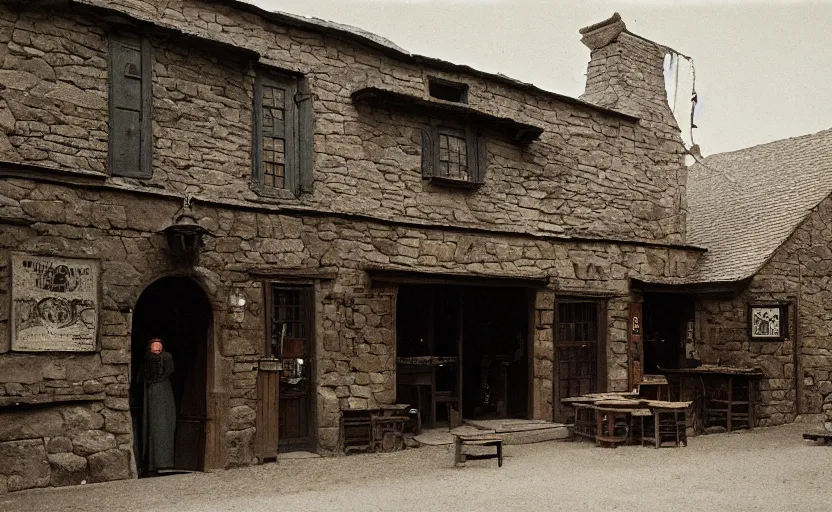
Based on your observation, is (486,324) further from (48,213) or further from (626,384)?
(48,213)

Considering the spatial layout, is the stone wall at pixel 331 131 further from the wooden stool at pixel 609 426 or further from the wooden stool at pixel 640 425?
the wooden stool at pixel 640 425

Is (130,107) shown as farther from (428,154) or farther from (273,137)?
(428,154)

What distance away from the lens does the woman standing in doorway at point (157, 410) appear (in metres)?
10.7

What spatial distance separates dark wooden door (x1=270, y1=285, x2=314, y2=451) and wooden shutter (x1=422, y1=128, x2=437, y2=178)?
2.87 meters

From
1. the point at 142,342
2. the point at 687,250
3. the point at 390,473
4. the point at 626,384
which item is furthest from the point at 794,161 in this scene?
the point at 142,342

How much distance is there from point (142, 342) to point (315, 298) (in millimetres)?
2567

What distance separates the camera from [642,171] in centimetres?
1609

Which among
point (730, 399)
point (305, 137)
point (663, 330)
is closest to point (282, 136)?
point (305, 137)

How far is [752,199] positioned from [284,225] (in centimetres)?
1154

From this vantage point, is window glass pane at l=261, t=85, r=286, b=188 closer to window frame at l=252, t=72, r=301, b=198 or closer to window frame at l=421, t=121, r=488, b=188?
window frame at l=252, t=72, r=301, b=198

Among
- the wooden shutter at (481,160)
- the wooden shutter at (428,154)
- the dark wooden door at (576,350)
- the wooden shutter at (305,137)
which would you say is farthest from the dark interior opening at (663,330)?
the wooden shutter at (305,137)

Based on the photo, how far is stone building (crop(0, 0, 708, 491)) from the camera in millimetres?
9328

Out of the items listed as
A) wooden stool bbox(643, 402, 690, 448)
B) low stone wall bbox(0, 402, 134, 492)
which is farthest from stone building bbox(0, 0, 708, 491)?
wooden stool bbox(643, 402, 690, 448)

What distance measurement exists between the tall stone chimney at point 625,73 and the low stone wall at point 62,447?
436 inches
